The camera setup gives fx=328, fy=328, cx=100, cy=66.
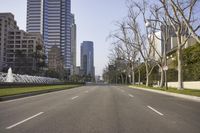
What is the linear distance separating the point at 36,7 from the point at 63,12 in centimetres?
1722

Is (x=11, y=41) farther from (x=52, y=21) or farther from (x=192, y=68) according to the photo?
(x=192, y=68)

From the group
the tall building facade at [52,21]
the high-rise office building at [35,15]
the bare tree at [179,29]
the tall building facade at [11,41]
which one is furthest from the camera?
the high-rise office building at [35,15]

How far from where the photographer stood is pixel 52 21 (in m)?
186

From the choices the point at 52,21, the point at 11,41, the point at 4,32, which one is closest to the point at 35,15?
the point at 52,21

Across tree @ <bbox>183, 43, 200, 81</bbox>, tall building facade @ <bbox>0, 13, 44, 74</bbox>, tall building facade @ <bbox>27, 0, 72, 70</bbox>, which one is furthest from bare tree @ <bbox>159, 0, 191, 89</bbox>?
tall building facade @ <bbox>27, 0, 72, 70</bbox>

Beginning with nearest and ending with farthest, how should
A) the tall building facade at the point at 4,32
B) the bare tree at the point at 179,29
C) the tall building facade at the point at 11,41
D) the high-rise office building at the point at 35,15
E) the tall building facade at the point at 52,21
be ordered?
the bare tree at the point at 179,29 < the tall building facade at the point at 4,32 < the tall building facade at the point at 11,41 < the tall building facade at the point at 52,21 < the high-rise office building at the point at 35,15

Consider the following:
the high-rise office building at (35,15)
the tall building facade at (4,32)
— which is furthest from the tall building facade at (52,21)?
the tall building facade at (4,32)

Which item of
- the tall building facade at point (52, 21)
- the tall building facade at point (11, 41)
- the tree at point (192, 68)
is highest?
the tall building facade at point (52, 21)

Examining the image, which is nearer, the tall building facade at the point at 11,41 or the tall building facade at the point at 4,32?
the tall building facade at the point at 4,32

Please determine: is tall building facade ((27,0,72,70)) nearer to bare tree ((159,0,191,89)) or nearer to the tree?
the tree

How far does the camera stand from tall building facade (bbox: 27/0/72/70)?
605 feet

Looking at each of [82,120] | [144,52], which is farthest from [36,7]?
[82,120]

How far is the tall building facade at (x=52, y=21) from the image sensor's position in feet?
605

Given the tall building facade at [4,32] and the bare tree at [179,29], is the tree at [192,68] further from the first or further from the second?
the tall building facade at [4,32]
